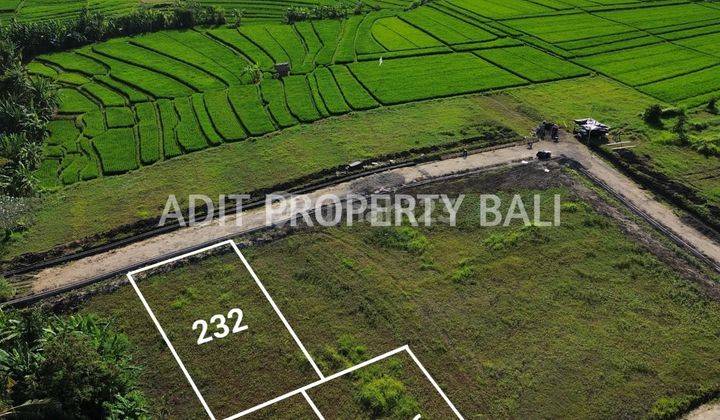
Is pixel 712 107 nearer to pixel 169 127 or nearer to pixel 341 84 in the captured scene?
pixel 341 84

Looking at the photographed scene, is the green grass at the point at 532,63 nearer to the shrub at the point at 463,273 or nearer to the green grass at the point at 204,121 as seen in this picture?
the shrub at the point at 463,273

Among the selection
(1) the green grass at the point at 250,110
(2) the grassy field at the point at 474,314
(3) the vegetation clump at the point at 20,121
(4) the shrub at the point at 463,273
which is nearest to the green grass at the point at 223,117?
(1) the green grass at the point at 250,110

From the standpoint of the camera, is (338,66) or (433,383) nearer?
(433,383)

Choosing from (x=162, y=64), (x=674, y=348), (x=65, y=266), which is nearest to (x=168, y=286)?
(x=65, y=266)

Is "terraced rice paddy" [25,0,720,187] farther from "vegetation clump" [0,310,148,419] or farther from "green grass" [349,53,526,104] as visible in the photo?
"vegetation clump" [0,310,148,419]

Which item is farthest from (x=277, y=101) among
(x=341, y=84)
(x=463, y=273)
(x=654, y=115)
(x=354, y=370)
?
(x=654, y=115)

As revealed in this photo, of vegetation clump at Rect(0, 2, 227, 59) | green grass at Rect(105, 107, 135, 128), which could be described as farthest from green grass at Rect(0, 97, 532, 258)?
vegetation clump at Rect(0, 2, 227, 59)

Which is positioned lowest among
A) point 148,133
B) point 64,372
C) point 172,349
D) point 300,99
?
point 172,349

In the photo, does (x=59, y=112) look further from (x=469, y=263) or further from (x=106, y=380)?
(x=469, y=263)
